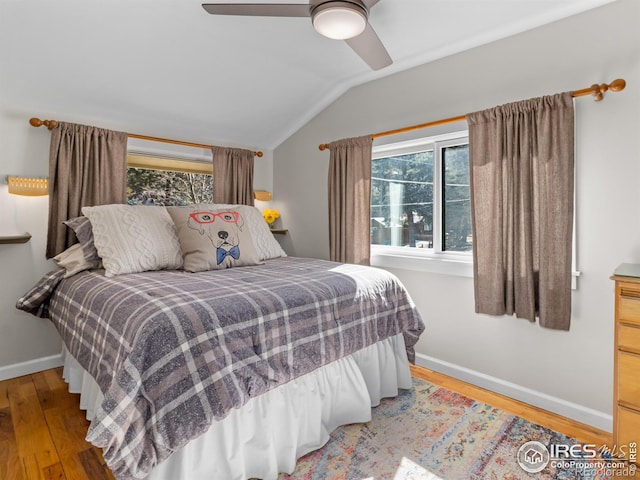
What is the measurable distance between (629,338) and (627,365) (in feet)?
0.37

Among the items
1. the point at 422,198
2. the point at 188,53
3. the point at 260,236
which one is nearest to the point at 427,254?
the point at 422,198

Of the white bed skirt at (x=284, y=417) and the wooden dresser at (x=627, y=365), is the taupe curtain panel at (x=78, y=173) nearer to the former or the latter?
the white bed skirt at (x=284, y=417)

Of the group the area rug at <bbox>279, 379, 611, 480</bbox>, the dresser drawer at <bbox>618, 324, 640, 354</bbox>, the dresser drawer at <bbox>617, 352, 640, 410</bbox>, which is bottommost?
the area rug at <bbox>279, 379, 611, 480</bbox>

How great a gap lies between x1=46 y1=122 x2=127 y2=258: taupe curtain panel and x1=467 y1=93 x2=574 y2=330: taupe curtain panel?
263 cm

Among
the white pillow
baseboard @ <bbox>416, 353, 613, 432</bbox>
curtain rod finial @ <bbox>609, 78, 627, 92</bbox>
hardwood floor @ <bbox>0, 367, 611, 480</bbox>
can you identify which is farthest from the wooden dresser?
the white pillow

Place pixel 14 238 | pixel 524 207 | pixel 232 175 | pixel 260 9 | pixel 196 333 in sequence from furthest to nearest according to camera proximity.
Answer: pixel 232 175 → pixel 14 238 → pixel 524 207 → pixel 260 9 → pixel 196 333

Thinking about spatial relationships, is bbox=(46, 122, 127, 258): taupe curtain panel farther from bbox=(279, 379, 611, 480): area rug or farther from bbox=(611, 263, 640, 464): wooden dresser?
bbox=(611, 263, 640, 464): wooden dresser

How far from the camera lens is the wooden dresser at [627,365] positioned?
1462 mm

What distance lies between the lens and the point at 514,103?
7.07ft

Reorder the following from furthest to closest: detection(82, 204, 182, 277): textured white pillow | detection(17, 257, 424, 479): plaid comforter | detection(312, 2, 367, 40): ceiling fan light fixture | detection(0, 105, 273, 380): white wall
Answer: detection(0, 105, 273, 380): white wall → detection(82, 204, 182, 277): textured white pillow → detection(312, 2, 367, 40): ceiling fan light fixture → detection(17, 257, 424, 479): plaid comforter

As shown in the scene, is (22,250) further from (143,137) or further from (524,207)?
(524,207)

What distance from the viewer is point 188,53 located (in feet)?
8.15

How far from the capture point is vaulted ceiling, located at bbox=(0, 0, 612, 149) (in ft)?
6.81

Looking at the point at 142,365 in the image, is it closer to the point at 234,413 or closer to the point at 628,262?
the point at 234,413
